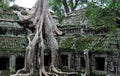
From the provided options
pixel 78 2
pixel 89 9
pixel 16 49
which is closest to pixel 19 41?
pixel 16 49

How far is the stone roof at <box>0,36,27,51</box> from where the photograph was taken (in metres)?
20.4

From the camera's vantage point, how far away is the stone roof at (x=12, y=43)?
20447 millimetres

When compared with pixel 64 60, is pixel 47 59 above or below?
above

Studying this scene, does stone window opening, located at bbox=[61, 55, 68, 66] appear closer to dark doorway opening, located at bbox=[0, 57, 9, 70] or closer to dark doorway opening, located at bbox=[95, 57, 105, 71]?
dark doorway opening, located at bbox=[95, 57, 105, 71]

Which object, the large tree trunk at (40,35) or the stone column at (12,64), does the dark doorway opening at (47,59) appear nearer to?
the large tree trunk at (40,35)

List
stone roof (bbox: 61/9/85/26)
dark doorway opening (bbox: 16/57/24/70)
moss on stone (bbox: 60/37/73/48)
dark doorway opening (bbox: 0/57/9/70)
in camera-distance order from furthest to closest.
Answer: stone roof (bbox: 61/9/85/26), moss on stone (bbox: 60/37/73/48), dark doorway opening (bbox: 16/57/24/70), dark doorway opening (bbox: 0/57/9/70)

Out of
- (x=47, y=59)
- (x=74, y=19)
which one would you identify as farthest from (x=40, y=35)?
(x=74, y=19)

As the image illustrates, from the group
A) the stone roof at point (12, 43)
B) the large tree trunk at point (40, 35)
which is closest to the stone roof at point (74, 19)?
the large tree trunk at point (40, 35)

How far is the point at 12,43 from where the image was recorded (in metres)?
21.0

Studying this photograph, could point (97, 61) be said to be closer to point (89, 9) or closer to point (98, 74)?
point (98, 74)

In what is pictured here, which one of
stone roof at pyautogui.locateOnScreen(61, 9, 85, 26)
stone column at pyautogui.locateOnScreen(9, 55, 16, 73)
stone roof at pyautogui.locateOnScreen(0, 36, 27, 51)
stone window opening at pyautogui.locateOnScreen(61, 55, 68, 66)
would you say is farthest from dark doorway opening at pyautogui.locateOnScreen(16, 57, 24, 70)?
stone roof at pyautogui.locateOnScreen(61, 9, 85, 26)

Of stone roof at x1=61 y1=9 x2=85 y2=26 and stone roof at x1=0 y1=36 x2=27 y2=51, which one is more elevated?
stone roof at x1=61 y1=9 x2=85 y2=26

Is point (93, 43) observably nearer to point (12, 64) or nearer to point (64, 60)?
point (64, 60)

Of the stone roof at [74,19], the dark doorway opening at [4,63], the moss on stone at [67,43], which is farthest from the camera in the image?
the stone roof at [74,19]
